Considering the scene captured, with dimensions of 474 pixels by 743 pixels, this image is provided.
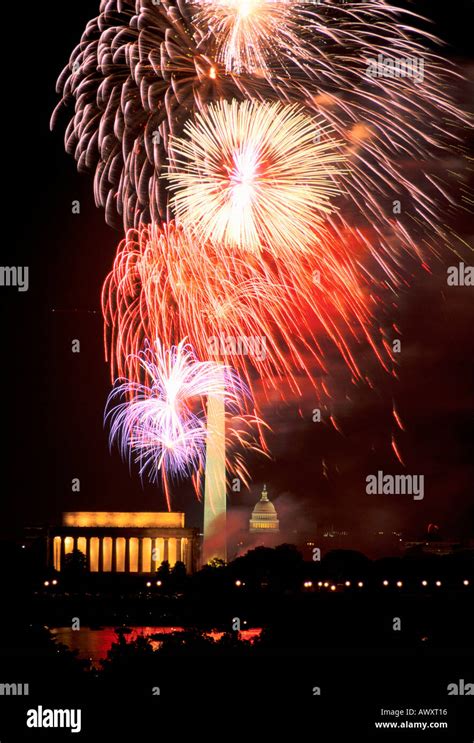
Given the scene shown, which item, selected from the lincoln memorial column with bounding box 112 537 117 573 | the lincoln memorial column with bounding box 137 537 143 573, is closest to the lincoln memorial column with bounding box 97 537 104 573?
the lincoln memorial column with bounding box 112 537 117 573

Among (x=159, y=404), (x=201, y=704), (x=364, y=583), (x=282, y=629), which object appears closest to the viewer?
(x=201, y=704)

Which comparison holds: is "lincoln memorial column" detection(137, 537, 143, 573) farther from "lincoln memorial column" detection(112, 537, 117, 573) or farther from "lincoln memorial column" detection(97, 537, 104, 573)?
"lincoln memorial column" detection(97, 537, 104, 573)

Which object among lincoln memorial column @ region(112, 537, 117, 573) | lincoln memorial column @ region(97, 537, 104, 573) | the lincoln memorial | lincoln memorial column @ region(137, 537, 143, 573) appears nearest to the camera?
the lincoln memorial

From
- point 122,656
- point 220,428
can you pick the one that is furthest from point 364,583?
point 122,656

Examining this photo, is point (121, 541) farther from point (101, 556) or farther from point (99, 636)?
point (99, 636)

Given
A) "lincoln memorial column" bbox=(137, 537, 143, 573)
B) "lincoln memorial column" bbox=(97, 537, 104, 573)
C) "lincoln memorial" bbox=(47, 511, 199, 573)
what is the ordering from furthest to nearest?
"lincoln memorial column" bbox=(137, 537, 143, 573) → "lincoln memorial column" bbox=(97, 537, 104, 573) → "lincoln memorial" bbox=(47, 511, 199, 573)

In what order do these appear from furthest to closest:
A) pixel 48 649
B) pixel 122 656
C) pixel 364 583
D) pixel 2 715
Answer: pixel 364 583 → pixel 48 649 → pixel 122 656 → pixel 2 715

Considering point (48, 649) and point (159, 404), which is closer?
point (48, 649)

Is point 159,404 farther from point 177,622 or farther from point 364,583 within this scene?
point 364,583

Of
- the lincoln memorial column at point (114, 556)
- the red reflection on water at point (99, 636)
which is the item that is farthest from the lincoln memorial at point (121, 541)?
the red reflection on water at point (99, 636)
